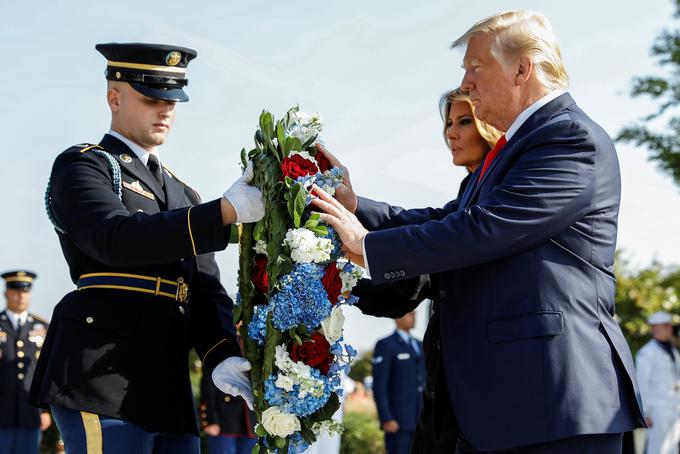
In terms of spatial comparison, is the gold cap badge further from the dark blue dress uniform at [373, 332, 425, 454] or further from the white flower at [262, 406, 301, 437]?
the dark blue dress uniform at [373, 332, 425, 454]

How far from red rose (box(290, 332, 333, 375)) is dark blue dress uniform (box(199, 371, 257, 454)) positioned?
5.18 meters

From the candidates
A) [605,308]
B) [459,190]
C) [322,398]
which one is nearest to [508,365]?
[605,308]

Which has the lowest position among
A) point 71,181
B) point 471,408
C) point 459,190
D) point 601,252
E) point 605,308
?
point 471,408

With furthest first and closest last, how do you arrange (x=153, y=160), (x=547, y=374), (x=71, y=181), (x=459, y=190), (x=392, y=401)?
(x=392, y=401) < (x=459, y=190) < (x=153, y=160) < (x=71, y=181) < (x=547, y=374)

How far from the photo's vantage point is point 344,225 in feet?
10.2

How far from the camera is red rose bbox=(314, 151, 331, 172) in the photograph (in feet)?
11.1

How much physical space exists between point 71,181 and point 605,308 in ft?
6.07

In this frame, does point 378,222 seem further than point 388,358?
No

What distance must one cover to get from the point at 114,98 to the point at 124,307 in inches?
33.5

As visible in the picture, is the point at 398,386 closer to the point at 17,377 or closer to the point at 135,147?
the point at 17,377

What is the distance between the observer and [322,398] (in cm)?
305

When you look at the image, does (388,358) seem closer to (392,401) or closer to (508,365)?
(392,401)

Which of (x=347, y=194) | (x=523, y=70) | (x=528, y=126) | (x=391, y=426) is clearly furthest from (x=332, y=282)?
(x=391, y=426)

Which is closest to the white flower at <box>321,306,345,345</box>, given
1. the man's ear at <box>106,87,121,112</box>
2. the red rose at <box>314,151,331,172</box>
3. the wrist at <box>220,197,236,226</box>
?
the wrist at <box>220,197,236,226</box>
